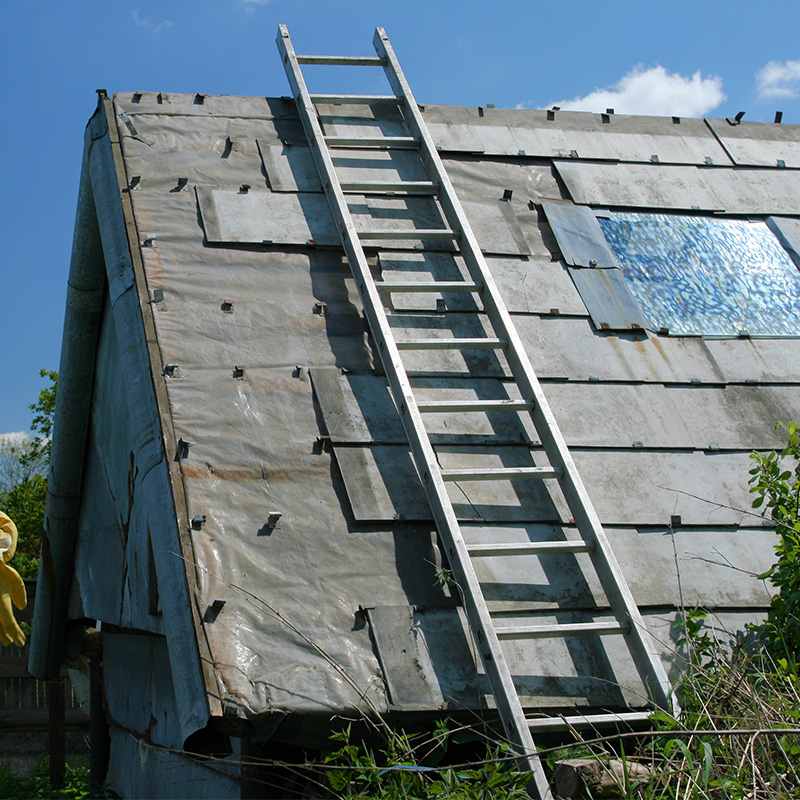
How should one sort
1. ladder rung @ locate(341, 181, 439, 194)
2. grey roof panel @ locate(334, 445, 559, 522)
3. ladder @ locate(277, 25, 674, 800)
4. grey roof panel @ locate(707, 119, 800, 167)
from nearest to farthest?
ladder @ locate(277, 25, 674, 800)
grey roof panel @ locate(334, 445, 559, 522)
ladder rung @ locate(341, 181, 439, 194)
grey roof panel @ locate(707, 119, 800, 167)

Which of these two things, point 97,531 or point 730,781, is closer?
point 730,781

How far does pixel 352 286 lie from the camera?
447 centimetres

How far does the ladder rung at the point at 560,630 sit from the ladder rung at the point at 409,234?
219cm

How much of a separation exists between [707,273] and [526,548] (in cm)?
264

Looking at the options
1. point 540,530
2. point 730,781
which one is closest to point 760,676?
point 730,781

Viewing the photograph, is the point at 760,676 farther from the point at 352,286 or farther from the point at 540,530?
the point at 352,286

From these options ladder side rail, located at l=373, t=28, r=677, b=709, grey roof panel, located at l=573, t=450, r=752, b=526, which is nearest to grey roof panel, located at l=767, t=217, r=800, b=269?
grey roof panel, located at l=573, t=450, r=752, b=526

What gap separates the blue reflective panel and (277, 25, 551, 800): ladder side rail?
5.20 ft

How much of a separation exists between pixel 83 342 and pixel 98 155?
1610mm

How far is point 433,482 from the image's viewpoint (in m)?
3.40

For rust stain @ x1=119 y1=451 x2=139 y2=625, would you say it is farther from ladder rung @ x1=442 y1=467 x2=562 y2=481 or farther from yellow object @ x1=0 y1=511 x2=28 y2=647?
ladder rung @ x1=442 y1=467 x2=562 y2=481

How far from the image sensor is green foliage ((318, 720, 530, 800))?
2.52 metres

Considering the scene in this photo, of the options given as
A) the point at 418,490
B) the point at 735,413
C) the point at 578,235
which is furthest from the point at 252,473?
the point at 578,235

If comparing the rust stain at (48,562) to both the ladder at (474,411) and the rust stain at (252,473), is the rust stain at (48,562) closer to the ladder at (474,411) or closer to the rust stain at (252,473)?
the ladder at (474,411)
